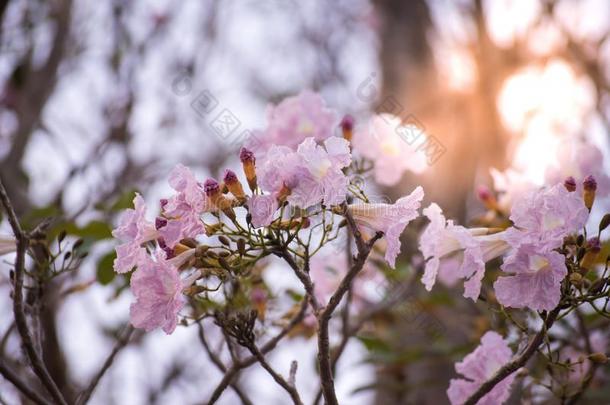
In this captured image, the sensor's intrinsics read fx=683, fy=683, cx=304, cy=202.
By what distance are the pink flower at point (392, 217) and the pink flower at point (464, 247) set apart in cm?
12

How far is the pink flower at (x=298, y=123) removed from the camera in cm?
213

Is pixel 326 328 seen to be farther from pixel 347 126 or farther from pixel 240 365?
pixel 347 126

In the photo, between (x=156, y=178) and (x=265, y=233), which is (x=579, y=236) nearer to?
(x=265, y=233)

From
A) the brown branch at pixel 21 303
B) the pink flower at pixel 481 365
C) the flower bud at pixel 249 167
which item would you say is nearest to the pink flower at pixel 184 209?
the flower bud at pixel 249 167

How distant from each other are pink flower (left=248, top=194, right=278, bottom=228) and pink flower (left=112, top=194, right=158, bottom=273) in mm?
266

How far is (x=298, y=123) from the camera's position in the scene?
84.2 inches

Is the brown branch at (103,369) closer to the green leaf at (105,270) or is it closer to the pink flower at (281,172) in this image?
the green leaf at (105,270)

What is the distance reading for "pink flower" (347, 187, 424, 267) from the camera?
1539 millimetres

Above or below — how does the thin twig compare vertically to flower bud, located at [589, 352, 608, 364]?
above

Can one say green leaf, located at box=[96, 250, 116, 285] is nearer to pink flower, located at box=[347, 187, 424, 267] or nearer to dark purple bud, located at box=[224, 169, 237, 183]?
dark purple bud, located at box=[224, 169, 237, 183]

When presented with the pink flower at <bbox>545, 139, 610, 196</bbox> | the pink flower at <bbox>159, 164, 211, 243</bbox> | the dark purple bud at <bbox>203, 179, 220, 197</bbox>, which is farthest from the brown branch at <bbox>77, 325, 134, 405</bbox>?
the pink flower at <bbox>545, 139, 610, 196</bbox>

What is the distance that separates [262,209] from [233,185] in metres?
0.11

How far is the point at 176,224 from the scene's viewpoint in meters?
1.49

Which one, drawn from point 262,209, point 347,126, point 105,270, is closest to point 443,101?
point 347,126
